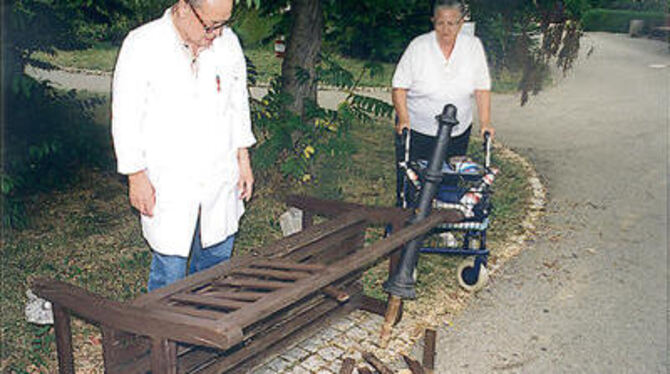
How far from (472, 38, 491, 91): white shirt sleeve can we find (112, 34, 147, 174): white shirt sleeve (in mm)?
2793

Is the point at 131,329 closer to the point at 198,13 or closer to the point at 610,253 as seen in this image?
the point at 198,13

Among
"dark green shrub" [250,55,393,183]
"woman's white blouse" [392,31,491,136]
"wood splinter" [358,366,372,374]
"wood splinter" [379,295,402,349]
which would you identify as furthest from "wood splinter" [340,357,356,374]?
"dark green shrub" [250,55,393,183]

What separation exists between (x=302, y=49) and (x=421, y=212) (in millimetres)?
3417

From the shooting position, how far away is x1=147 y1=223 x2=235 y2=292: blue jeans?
3.70 meters

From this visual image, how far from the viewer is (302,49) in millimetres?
7145

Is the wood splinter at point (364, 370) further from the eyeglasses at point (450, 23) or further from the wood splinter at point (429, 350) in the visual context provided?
the eyeglasses at point (450, 23)

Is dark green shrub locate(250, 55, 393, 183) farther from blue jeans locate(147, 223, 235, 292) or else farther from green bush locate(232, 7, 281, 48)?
blue jeans locate(147, 223, 235, 292)

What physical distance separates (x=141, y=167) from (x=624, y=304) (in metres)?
4.11

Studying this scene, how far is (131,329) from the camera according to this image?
9.50 ft

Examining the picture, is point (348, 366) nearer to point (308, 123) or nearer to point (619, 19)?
point (308, 123)

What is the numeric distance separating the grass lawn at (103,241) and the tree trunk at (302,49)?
3.99 ft

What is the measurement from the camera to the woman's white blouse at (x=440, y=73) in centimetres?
507

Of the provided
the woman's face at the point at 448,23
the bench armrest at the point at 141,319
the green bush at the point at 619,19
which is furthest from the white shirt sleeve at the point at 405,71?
the green bush at the point at 619,19

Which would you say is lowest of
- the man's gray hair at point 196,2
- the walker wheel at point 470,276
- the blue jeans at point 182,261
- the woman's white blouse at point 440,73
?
the walker wheel at point 470,276
